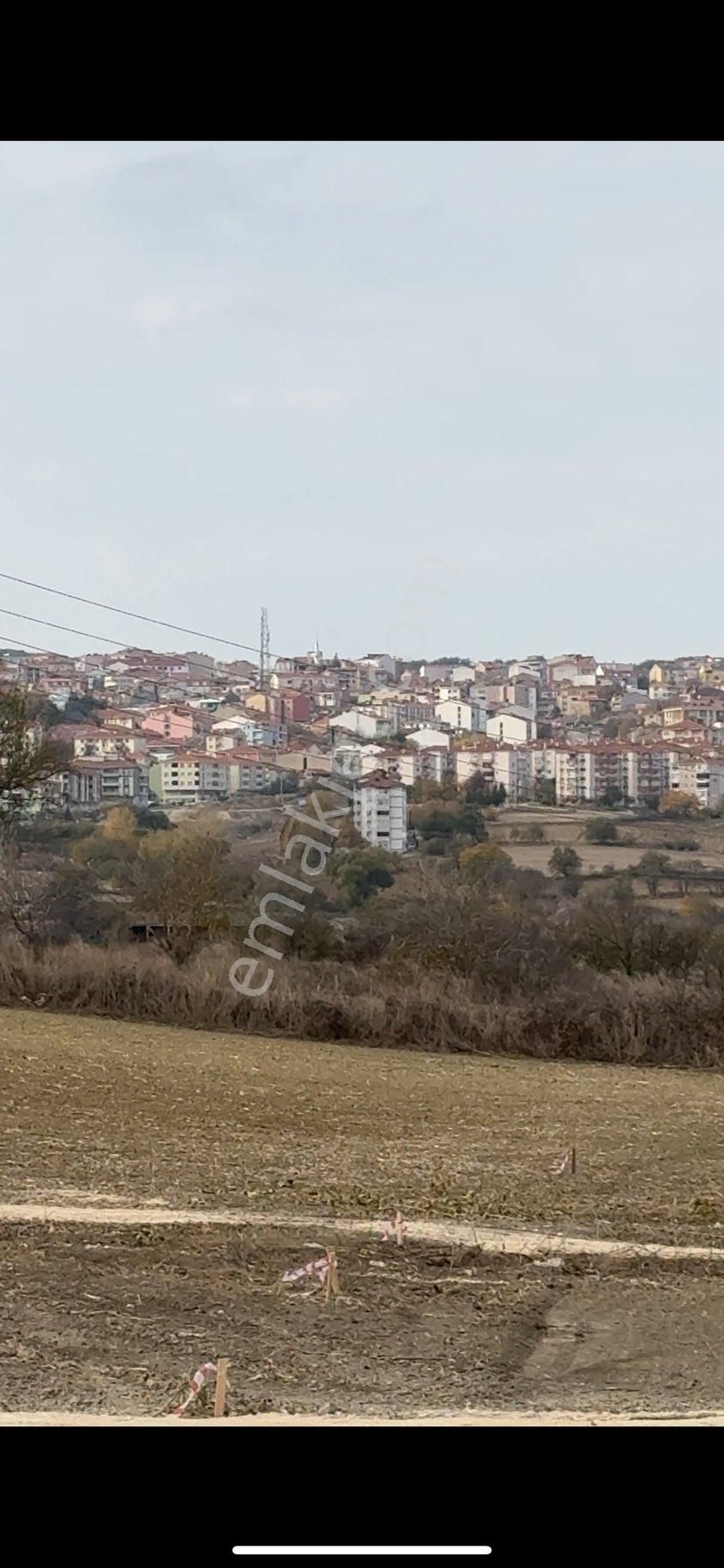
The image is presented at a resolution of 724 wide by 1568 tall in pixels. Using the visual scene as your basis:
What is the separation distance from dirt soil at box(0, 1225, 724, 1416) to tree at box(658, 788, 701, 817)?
2477 cm

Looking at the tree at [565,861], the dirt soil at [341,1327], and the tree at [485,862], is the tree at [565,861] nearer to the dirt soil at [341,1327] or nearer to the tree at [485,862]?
the tree at [485,862]

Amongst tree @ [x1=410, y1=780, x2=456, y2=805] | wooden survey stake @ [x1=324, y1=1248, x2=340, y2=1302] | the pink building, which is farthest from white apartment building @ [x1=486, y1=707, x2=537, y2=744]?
wooden survey stake @ [x1=324, y1=1248, x2=340, y2=1302]

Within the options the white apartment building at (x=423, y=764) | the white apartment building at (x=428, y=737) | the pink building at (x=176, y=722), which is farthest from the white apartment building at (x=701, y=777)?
the pink building at (x=176, y=722)

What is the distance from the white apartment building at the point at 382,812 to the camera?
1155 inches

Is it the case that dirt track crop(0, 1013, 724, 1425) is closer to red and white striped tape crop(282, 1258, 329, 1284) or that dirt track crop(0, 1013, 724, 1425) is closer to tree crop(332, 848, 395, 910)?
red and white striped tape crop(282, 1258, 329, 1284)

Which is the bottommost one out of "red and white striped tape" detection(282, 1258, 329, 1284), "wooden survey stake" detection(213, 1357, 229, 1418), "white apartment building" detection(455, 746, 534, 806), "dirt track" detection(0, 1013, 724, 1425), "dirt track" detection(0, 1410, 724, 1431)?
"dirt track" detection(0, 1013, 724, 1425)

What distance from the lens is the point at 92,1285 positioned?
6895mm

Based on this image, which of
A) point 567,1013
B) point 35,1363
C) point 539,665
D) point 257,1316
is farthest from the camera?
point 539,665

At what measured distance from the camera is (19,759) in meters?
26.2

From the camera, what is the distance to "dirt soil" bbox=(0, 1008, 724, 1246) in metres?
8.88

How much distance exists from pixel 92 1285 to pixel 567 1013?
13.6 metres
